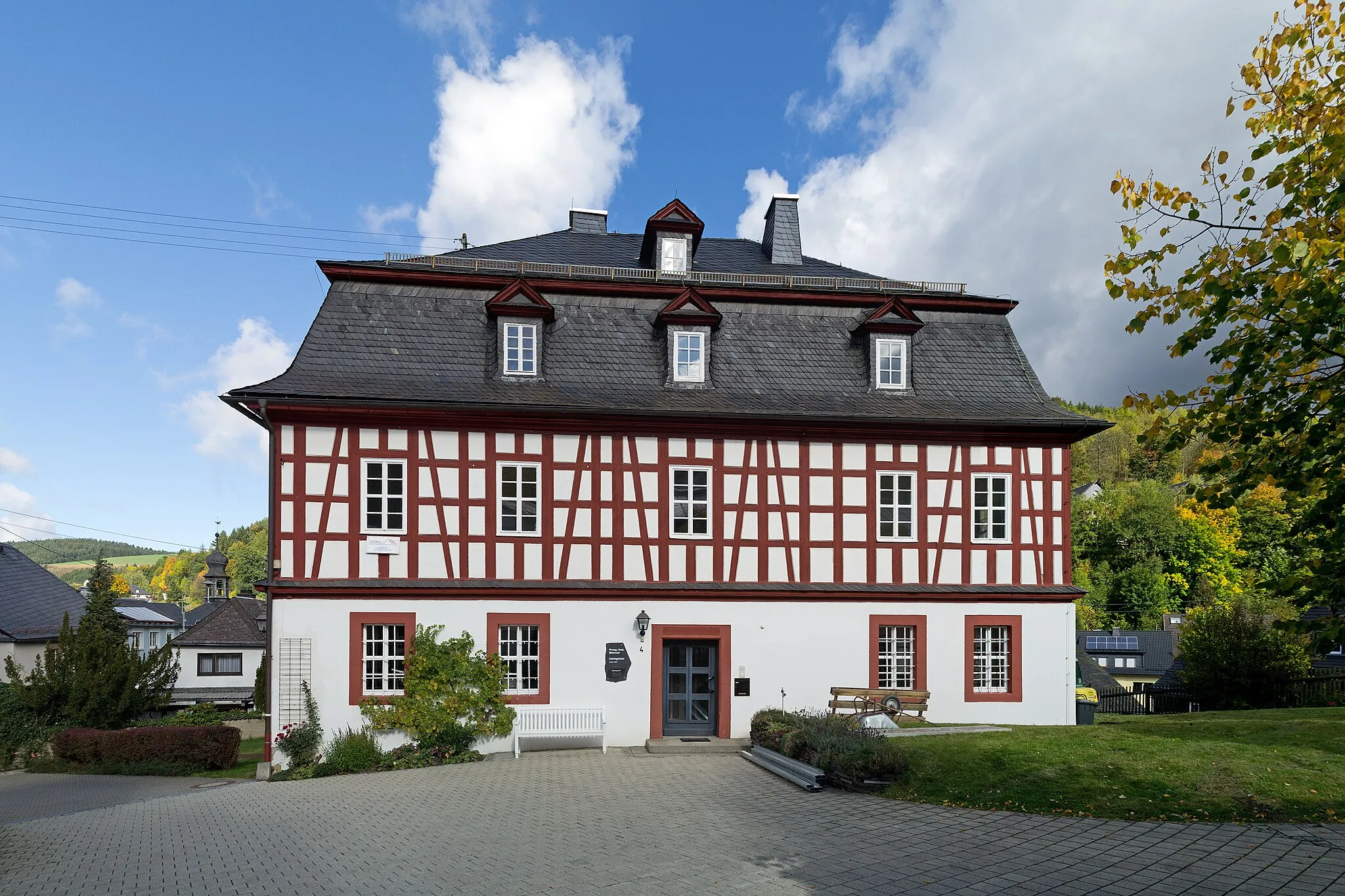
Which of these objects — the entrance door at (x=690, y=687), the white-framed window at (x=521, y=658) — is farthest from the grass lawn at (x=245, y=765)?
the entrance door at (x=690, y=687)

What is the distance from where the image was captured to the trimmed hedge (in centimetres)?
2119

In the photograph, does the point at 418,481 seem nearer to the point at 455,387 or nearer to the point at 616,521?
the point at 455,387

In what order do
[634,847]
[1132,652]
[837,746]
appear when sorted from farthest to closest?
1. [1132,652]
2. [837,746]
3. [634,847]

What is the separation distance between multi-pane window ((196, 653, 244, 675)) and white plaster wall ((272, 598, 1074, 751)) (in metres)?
39.7

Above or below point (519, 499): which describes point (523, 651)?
below

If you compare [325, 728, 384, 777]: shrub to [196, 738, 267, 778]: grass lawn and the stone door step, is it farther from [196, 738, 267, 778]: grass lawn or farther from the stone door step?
the stone door step

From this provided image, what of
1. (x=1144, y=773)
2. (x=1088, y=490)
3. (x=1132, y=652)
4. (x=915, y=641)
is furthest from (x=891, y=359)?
(x=1088, y=490)

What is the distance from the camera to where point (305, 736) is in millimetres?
16922

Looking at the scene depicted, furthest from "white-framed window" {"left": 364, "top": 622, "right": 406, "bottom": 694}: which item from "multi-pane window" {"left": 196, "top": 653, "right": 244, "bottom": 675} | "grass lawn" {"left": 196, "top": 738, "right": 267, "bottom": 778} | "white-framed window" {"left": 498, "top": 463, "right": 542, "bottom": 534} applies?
"multi-pane window" {"left": 196, "top": 653, "right": 244, "bottom": 675}

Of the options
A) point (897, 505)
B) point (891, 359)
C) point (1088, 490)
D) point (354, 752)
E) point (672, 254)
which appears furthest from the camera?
point (1088, 490)

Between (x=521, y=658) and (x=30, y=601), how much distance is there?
28.3 meters

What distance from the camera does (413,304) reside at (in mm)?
19859

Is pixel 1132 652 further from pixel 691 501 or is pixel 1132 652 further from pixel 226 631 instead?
pixel 226 631

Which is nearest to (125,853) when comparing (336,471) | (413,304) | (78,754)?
(336,471)
